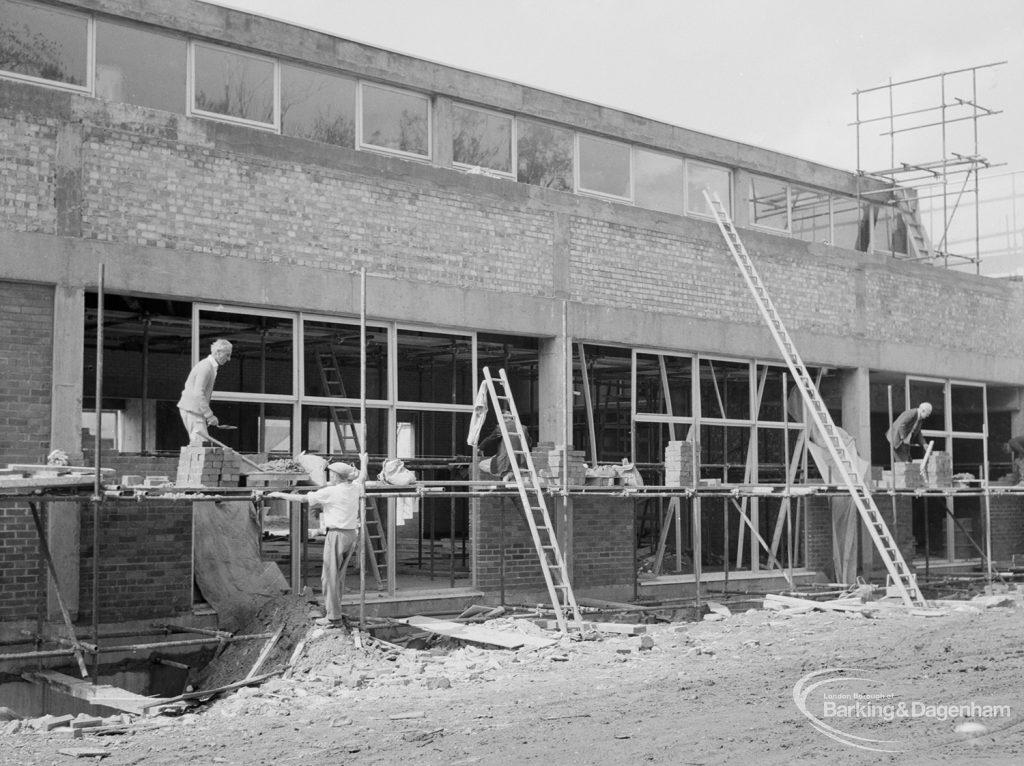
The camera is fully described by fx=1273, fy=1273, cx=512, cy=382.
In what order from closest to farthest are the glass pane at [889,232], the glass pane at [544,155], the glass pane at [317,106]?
the glass pane at [317,106], the glass pane at [544,155], the glass pane at [889,232]

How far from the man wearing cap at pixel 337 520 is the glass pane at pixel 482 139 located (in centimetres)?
552

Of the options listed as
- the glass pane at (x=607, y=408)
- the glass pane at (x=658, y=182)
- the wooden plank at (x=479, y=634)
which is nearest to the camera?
the wooden plank at (x=479, y=634)

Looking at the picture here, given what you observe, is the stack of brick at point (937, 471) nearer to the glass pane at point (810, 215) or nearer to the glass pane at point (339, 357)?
the glass pane at point (810, 215)

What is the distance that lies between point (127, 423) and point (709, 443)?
10.5 m

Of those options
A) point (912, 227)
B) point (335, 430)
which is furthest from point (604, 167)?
point (912, 227)

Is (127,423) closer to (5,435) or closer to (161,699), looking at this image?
(5,435)

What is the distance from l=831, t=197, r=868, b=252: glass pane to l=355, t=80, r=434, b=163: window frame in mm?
9085

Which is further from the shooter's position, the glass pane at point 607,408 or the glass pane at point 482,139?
the glass pane at point 607,408

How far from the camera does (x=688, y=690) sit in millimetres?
10648

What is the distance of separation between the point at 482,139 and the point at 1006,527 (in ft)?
43.2

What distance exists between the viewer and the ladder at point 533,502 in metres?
14.0

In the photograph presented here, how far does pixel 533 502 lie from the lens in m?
15.8

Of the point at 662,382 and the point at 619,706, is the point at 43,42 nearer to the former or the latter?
the point at 619,706

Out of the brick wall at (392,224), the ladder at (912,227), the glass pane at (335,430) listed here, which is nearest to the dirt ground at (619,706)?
the brick wall at (392,224)
